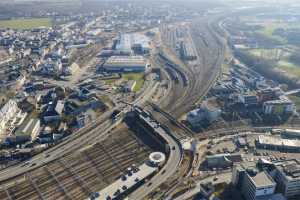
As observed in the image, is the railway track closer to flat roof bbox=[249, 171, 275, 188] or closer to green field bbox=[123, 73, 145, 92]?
flat roof bbox=[249, 171, 275, 188]

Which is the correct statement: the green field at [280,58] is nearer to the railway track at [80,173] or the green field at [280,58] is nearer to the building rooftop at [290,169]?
the building rooftop at [290,169]

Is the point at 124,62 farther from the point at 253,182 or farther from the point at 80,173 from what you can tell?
the point at 253,182

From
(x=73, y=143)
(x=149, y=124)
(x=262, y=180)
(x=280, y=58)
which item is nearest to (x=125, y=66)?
(x=149, y=124)

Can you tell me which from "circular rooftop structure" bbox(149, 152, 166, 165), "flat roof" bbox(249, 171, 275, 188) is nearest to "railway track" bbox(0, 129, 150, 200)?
"circular rooftop structure" bbox(149, 152, 166, 165)

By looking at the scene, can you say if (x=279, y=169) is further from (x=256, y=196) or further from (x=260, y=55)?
(x=260, y=55)

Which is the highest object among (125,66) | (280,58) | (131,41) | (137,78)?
(131,41)

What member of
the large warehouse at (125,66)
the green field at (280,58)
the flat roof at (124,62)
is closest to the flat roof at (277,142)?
the green field at (280,58)

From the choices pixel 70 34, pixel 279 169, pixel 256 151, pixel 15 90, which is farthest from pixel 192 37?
pixel 279 169
